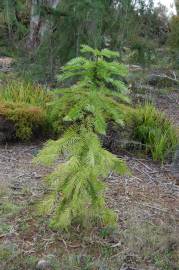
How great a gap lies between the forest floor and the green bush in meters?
0.85

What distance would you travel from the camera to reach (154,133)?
21.1 ft

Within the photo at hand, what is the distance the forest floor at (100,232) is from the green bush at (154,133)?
0.85 m

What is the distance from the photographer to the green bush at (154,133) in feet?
20.7

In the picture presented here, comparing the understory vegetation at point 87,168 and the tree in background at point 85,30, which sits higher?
the tree in background at point 85,30

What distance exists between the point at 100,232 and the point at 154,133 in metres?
2.58

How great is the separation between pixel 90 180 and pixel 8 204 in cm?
109

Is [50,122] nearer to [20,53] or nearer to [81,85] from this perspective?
[81,85]

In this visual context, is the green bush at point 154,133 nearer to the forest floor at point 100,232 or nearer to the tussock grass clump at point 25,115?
the forest floor at point 100,232

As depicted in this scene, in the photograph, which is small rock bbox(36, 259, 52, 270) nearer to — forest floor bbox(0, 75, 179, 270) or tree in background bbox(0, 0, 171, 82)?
forest floor bbox(0, 75, 179, 270)

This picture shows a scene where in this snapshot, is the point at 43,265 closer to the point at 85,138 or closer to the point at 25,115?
the point at 85,138

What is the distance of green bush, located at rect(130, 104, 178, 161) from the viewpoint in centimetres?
631

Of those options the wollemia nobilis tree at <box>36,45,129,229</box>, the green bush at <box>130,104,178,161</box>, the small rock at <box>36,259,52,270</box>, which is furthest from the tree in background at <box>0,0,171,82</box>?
the small rock at <box>36,259,52,270</box>

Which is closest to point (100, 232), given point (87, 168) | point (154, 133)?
point (87, 168)

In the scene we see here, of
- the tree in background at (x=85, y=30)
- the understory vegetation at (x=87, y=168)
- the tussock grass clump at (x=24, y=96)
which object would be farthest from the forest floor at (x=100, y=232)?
the tree in background at (x=85, y=30)
